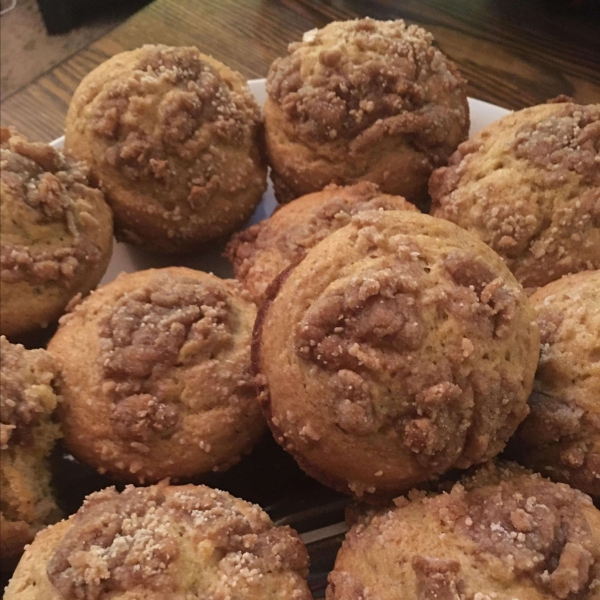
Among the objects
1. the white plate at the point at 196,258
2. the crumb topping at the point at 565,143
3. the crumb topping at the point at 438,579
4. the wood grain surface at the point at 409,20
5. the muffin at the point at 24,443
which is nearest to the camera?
the crumb topping at the point at 438,579

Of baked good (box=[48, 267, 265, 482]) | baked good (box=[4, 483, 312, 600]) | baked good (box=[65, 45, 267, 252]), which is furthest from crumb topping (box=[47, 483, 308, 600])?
baked good (box=[65, 45, 267, 252])

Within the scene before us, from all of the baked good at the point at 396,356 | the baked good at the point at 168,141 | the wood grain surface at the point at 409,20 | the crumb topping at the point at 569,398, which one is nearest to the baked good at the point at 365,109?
the baked good at the point at 168,141

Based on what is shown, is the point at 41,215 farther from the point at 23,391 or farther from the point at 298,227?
the point at 298,227

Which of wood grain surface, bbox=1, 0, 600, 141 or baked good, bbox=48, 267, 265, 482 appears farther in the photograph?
wood grain surface, bbox=1, 0, 600, 141

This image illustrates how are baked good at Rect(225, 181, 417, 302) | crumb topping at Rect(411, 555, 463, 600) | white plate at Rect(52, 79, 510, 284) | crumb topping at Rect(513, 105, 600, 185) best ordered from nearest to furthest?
crumb topping at Rect(411, 555, 463, 600), crumb topping at Rect(513, 105, 600, 185), baked good at Rect(225, 181, 417, 302), white plate at Rect(52, 79, 510, 284)

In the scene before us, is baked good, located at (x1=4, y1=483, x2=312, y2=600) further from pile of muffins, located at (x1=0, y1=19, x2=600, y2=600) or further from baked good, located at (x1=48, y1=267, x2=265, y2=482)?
baked good, located at (x1=48, y1=267, x2=265, y2=482)

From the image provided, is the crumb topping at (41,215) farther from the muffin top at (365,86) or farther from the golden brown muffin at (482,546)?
the golden brown muffin at (482,546)
